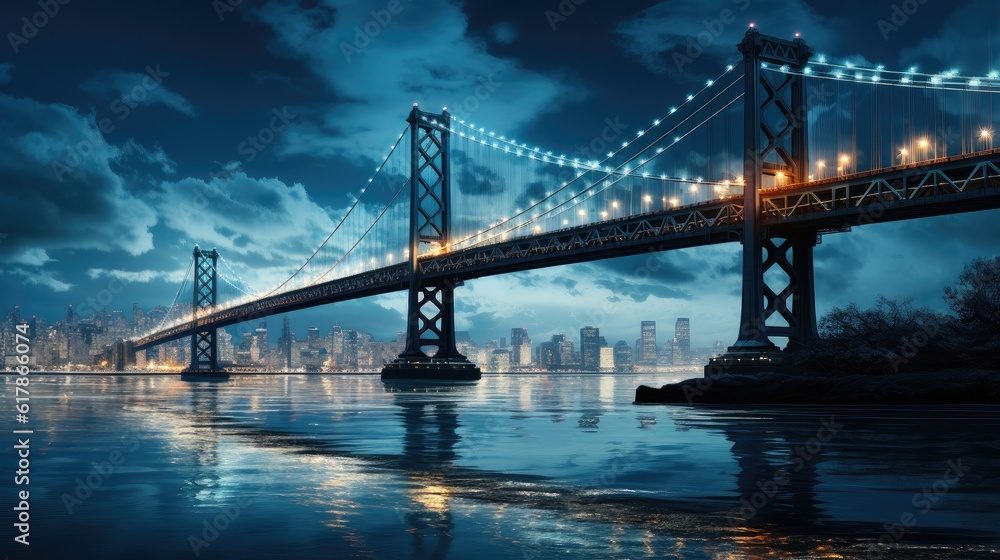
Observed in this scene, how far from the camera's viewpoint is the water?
8.80 m

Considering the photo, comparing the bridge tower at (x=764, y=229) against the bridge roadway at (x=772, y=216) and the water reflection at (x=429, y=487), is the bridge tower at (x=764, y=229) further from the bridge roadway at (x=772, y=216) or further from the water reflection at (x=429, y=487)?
the water reflection at (x=429, y=487)

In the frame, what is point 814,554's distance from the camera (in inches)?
321

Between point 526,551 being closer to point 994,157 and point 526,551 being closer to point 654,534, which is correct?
point 654,534

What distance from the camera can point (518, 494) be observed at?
12164 millimetres

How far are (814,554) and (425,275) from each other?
89.2m

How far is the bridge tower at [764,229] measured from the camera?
52.2m

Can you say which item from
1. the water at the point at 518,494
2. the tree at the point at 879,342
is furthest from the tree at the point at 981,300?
the water at the point at 518,494

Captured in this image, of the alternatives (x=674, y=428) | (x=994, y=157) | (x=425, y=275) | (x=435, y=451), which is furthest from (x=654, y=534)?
(x=425, y=275)
